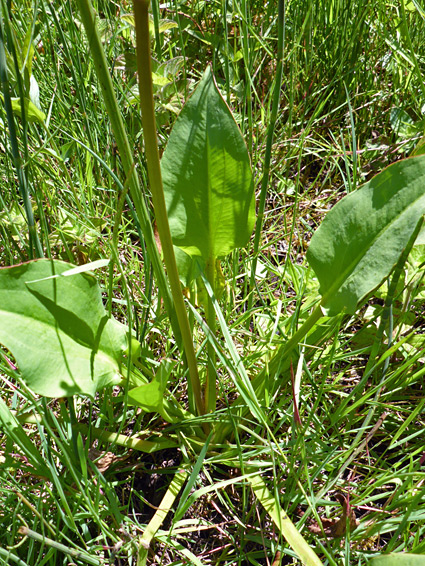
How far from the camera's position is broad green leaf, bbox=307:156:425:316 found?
0.70m

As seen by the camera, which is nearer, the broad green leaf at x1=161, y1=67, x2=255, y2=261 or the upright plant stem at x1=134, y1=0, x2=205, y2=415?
the upright plant stem at x1=134, y1=0, x2=205, y2=415

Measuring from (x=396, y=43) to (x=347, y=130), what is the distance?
8.9 inches

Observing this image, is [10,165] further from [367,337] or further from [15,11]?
[367,337]

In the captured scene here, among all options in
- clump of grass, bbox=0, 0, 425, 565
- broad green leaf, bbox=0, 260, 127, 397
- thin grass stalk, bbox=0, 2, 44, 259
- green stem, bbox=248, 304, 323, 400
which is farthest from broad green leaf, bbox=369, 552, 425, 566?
thin grass stalk, bbox=0, 2, 44, 259

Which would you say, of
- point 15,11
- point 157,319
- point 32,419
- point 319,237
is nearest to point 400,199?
point 319,237

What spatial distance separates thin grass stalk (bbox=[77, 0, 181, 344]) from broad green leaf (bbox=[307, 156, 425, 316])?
23 cm

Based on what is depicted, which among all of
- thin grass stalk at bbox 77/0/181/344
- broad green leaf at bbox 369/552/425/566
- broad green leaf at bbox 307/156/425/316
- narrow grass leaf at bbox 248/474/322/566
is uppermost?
thin grass stalk at bbox 77/0/181/344

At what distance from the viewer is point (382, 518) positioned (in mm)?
804

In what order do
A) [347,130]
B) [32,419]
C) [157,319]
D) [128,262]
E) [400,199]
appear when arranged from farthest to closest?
[347,130], [128,262], [157,319], [32,419], [400,199]

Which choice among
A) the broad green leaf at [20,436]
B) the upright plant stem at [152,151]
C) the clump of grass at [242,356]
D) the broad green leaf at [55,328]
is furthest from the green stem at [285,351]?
the broad green leaf at [20,436]

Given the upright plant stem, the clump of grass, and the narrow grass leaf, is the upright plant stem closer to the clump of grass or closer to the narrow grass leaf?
the clump of grass

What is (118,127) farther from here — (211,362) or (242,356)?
(242,356)

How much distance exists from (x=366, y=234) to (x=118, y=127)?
0.36 m

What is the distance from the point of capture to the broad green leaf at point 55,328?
0.67m
